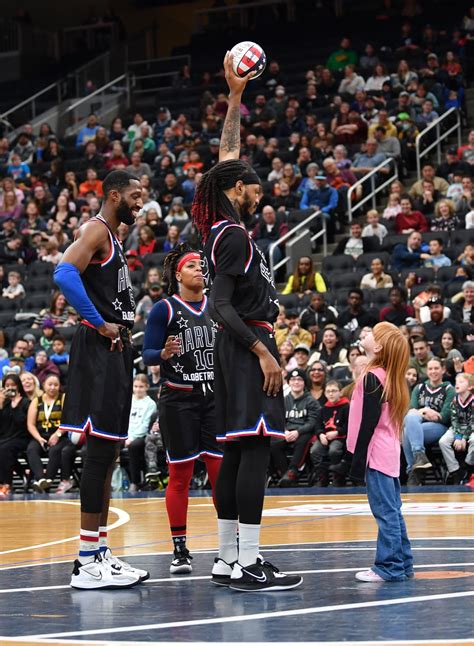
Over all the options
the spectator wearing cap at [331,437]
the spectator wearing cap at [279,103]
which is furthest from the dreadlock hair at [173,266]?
the spectator wearing cap at [279,103]

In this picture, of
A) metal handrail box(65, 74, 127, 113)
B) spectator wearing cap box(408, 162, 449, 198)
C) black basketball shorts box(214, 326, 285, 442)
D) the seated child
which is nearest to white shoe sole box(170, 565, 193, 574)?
black basketball shorts box(214, 326, 285, 442)

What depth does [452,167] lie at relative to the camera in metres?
17.8

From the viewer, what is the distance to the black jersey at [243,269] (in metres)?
5.54

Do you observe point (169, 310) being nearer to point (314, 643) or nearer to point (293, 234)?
point (314, 643)

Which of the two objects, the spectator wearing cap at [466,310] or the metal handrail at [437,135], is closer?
the spectator wearing cap at [466,310]

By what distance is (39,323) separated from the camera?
59.5ft

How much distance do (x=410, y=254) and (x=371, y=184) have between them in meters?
3.24

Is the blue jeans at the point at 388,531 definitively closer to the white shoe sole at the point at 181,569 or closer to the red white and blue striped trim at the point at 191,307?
the white shoe sole at the point at 181,569

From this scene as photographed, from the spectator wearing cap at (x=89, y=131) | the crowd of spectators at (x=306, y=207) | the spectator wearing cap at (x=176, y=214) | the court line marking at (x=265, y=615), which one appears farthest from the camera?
the spectator wearing cap at (x=89, y=131)

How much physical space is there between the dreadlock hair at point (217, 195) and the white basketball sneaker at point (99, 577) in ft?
5.22

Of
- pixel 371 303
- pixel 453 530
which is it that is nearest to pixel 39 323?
pixel 371 303

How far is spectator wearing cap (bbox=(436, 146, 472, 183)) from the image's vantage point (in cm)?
1736

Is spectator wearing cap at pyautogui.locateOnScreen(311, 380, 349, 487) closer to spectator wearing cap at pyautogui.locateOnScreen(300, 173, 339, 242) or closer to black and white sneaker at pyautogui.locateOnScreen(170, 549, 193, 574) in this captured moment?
spectator wearing cap at pyautogui.locateOnScreen(300, 173, 339, 242)

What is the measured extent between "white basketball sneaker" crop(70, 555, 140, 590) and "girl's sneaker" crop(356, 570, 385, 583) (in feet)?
3.32
